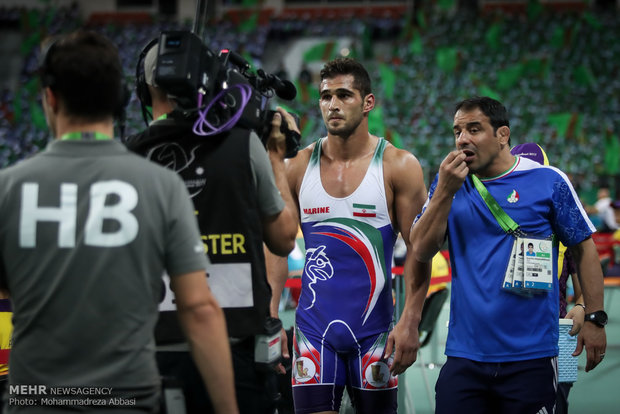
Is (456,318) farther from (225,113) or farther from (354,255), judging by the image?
(225,113)

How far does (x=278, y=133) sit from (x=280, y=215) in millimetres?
304

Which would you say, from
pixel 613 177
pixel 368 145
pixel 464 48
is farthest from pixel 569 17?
pixel 368 145

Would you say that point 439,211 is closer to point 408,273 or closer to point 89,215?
point 408,273

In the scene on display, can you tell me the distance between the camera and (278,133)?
227 cm

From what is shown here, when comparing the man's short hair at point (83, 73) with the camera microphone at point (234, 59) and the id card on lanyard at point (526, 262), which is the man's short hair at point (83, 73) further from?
the id card on lanyard at point (526, 262)

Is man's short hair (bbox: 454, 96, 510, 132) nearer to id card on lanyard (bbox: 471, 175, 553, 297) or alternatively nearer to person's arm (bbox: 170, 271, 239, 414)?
id card on lanyard (bbox: 471, 175, 553, 297)

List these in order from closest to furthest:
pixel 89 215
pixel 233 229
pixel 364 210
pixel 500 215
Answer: pixel 89 215 → pixel 233 229 → pixel 500 215 → pixel 364 210

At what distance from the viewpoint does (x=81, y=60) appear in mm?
1614

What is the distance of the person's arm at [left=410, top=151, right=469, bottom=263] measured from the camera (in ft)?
8.82

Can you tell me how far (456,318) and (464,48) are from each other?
61.5ft

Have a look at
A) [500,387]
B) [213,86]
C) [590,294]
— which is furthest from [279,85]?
[590,294]

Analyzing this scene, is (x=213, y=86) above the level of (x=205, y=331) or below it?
above

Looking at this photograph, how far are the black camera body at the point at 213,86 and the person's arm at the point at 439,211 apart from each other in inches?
27.4

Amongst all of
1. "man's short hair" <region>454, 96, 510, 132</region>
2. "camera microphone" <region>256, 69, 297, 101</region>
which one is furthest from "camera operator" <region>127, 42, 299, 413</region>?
"man's short hair" <region>454, 96, 510, 132</region>
